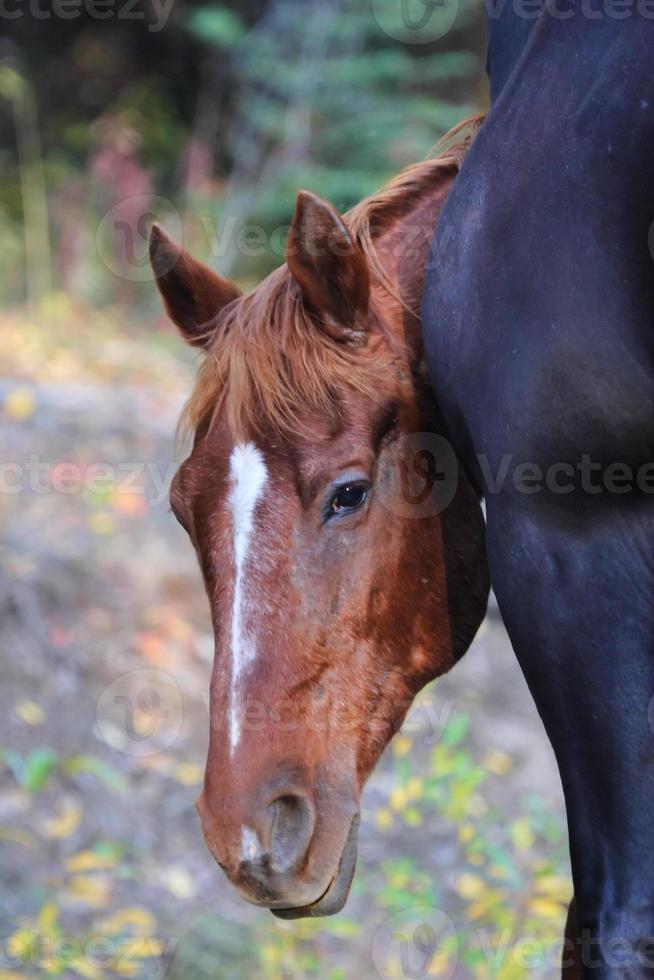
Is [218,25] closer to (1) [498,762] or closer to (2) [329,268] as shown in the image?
(1) [498,762]

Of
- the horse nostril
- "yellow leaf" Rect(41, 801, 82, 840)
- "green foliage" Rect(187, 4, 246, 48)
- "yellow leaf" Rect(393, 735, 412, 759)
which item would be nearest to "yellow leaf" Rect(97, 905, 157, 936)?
"yellow leaf" Rect(41, 801, 82, 840)

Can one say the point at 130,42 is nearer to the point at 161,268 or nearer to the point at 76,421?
the point at 76,421

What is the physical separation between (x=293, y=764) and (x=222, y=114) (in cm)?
919

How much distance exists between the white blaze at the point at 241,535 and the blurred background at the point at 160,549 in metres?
2.14

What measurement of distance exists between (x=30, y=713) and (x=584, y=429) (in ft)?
11.8

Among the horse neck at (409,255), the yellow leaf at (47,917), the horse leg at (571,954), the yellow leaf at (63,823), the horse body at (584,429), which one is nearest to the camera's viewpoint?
the horse body at (584,429)

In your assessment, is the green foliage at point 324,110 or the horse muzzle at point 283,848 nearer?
the horse muzzle at point 283,848

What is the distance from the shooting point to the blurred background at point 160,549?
385 cm

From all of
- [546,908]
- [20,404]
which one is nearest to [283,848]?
[546,908]

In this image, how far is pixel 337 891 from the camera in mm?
1798

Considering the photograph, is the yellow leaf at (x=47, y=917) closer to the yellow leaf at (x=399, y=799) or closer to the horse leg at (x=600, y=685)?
the yellow leaf at (x=399, y=799)

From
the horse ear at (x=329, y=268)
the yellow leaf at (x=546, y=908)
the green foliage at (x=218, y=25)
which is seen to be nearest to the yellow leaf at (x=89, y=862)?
the yellow leaf at (x=546, y=908)

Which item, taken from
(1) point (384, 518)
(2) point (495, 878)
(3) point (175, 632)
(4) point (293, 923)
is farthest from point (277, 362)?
(3) point (175, 632)

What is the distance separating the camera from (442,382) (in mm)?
1807
